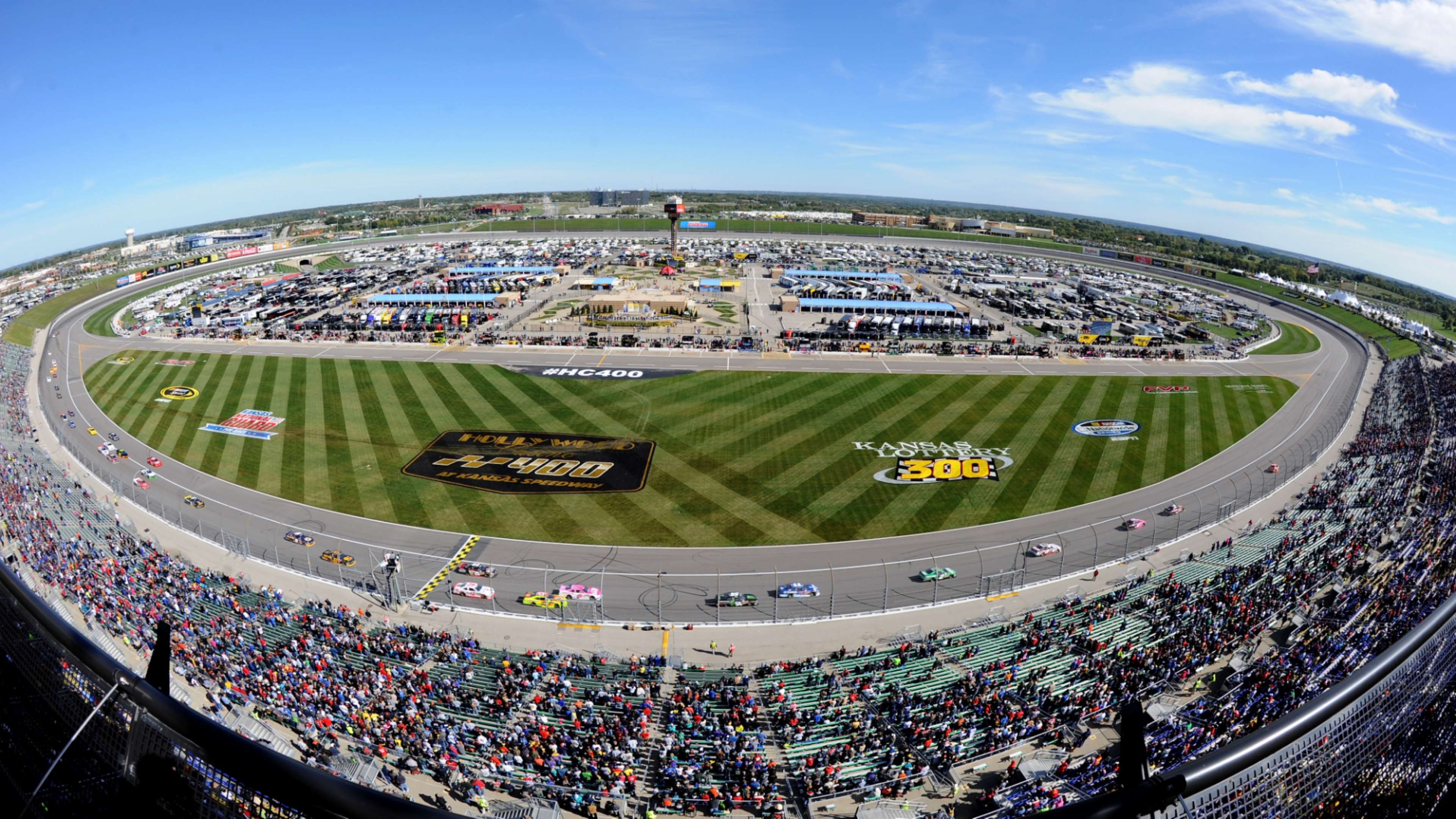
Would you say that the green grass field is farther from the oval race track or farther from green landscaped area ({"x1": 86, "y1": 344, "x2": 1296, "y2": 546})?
the oval race track

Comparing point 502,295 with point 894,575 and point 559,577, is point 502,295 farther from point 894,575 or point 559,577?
point 894,575

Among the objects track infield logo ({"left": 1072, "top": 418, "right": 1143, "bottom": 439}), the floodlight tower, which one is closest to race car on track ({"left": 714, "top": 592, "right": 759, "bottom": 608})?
track infield logo ({"left": 1072, "top": 418, "right": 1143, "bottom": 439})

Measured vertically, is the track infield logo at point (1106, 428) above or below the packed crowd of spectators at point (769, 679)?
above

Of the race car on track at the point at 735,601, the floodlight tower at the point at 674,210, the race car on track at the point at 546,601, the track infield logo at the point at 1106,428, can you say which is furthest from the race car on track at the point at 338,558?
the floodlight tower at the point at 674,210

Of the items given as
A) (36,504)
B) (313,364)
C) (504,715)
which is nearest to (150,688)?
(504,715)

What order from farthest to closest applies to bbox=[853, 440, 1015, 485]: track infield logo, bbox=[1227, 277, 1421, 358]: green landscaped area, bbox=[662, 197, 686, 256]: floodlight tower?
1. bbox=[662, 197, 686, 256]: floodlight tower
2. bbox=[1227, 277, 1421, 358]: green landscaped area
3. bbox=[853, 440, 1015, 485]: track infield logo

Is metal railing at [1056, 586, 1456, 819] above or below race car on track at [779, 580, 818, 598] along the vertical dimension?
above

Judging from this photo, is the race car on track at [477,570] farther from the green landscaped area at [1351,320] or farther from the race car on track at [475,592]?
the green landscaped area at [1351,320]
